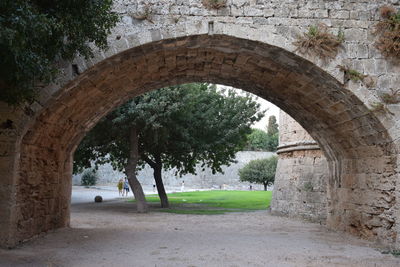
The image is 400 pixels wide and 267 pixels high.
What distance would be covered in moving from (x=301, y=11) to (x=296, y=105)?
2.59 metres

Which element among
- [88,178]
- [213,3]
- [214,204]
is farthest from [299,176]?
[88,178]

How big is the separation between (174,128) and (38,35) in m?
10.5

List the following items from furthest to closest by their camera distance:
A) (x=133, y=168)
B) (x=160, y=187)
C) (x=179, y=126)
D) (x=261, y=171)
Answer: (x=261, y=171), (x=160, y=187), (x=179, y=126), (x=133, y=168)

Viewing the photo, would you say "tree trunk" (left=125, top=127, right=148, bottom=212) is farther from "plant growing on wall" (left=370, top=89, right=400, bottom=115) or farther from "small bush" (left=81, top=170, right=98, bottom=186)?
"small bush" (left=81, top=170, right=98, bottom=186)

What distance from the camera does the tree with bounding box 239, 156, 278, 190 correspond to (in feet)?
103

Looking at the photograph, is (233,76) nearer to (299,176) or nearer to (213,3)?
(213,3)

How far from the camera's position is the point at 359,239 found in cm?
785

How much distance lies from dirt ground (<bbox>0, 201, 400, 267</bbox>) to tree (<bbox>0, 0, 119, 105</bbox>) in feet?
7.70

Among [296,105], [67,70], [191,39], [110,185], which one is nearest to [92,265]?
[67,70]

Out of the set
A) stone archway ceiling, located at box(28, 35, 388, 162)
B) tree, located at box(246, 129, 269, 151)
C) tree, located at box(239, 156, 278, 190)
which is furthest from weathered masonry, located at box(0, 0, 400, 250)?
tree, located at box(246, 129, 269, 151)

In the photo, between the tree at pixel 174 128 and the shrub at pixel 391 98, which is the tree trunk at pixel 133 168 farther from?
the shrub at pixel 391 98

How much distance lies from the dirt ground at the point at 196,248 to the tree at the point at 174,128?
4.77 metres

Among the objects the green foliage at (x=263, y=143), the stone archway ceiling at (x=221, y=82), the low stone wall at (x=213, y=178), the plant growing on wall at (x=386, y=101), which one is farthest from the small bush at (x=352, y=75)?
the green foliage at (x=263, y=143)

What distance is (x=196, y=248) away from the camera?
6.81 m
